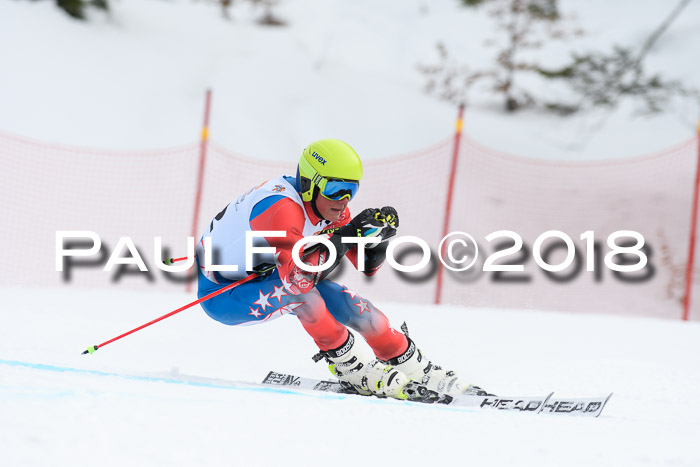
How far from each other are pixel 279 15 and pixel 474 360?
15.7 meters

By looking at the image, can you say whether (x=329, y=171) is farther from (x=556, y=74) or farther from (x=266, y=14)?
(x=266, y=14)

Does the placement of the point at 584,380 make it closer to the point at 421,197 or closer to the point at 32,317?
the point at 32,317

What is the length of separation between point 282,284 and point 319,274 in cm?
17

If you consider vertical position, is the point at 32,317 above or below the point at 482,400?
below

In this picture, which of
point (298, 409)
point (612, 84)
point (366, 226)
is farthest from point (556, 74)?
point (298, 409)

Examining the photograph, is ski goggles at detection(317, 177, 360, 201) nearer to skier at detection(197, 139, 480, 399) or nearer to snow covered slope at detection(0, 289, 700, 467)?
skier at detection(197, 139, 480, 399)

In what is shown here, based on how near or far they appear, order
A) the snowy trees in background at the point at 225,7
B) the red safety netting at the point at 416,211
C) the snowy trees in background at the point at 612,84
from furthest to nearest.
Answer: the snowy trees in background at the point at 225,7 < the snowy trees in background at the point at 612,84 < the red safety netting at the point at 416,211

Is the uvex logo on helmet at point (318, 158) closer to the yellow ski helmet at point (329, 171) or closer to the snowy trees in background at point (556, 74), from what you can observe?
the yellow ski helmet at point (329, 171)

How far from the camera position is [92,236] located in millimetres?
9672

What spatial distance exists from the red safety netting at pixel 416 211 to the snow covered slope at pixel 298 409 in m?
4.11

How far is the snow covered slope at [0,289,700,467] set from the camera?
2.20m

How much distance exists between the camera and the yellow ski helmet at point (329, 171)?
3.36m

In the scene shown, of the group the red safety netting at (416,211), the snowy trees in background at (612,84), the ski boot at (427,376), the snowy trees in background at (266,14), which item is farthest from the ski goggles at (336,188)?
the snowy trees in background at (266,14)

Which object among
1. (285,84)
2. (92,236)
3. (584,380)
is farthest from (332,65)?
(584,380)
